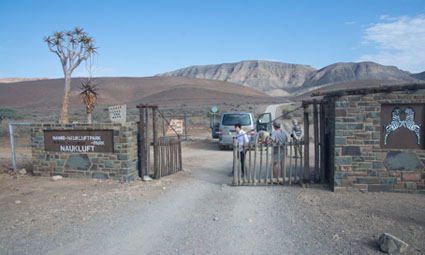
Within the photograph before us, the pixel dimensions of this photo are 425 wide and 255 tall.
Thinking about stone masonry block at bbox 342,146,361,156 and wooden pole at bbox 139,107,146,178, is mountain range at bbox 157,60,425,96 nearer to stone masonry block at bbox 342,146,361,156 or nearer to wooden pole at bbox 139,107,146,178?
wooden pole at bbox 139,107,146,178

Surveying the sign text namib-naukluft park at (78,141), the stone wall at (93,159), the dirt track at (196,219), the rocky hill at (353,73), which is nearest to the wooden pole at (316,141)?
the dirt track at (196,219)

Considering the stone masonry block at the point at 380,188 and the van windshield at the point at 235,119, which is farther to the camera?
the van windshield at the point at 235,119

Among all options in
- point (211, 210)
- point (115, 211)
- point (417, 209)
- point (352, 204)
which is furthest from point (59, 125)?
point (417, 209)

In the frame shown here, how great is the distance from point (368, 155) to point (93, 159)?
7.10 metres

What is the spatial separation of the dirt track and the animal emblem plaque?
3.88ft

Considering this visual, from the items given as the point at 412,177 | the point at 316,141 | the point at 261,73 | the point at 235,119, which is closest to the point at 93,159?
the point at 316,141

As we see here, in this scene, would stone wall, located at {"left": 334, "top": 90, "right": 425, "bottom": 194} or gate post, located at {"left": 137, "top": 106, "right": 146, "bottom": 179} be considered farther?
gate post, located at {"left": 137, "top": 106, "right": 146, "bottom": 179}

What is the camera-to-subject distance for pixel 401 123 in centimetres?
704

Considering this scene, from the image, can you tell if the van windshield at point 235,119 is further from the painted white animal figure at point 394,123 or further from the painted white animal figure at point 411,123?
the painted white animal figure at point 411,123

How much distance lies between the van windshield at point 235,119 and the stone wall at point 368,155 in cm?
740

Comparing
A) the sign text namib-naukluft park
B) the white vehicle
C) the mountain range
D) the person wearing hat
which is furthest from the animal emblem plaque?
the mountain range

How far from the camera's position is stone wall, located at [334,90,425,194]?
704 centimetres

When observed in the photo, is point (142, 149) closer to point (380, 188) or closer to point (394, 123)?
point (380, 188)

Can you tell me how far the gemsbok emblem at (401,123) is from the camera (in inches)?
275
